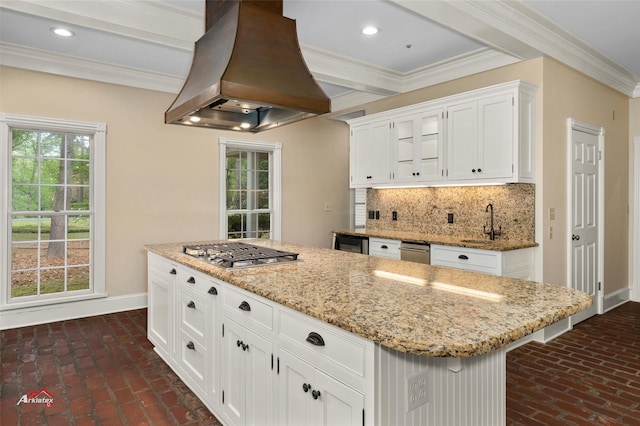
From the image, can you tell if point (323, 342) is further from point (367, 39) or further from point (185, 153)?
point (185, 153)

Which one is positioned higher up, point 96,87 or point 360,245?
point 96,87

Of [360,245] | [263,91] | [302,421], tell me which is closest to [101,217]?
[360,245]

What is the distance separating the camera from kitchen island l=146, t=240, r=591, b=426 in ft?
4.09

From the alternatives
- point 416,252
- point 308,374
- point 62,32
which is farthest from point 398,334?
point 62,32

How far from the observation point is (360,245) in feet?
15.7

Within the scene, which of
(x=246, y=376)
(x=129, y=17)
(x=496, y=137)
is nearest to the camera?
(x=246, y=376)

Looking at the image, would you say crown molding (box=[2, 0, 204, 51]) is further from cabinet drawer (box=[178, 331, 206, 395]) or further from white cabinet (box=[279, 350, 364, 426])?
white cabinet (box=[279, 350, 364, 426])

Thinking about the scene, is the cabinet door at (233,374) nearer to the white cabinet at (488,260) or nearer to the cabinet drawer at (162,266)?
the cabinet drawer at (162,266)

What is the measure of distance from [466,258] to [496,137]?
1.20 metres

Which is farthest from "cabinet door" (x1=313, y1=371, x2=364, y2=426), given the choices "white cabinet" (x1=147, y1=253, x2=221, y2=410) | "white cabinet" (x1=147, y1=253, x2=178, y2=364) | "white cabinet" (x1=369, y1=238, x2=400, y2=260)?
"white cabinet" (x1=369, y1=238, x2=400, y2=260)

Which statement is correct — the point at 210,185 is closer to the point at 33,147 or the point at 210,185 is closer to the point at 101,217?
the point at 101,217

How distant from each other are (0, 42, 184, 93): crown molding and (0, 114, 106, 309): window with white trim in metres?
0.55

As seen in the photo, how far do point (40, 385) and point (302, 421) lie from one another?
2.29m

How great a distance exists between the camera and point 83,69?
4363 mm
